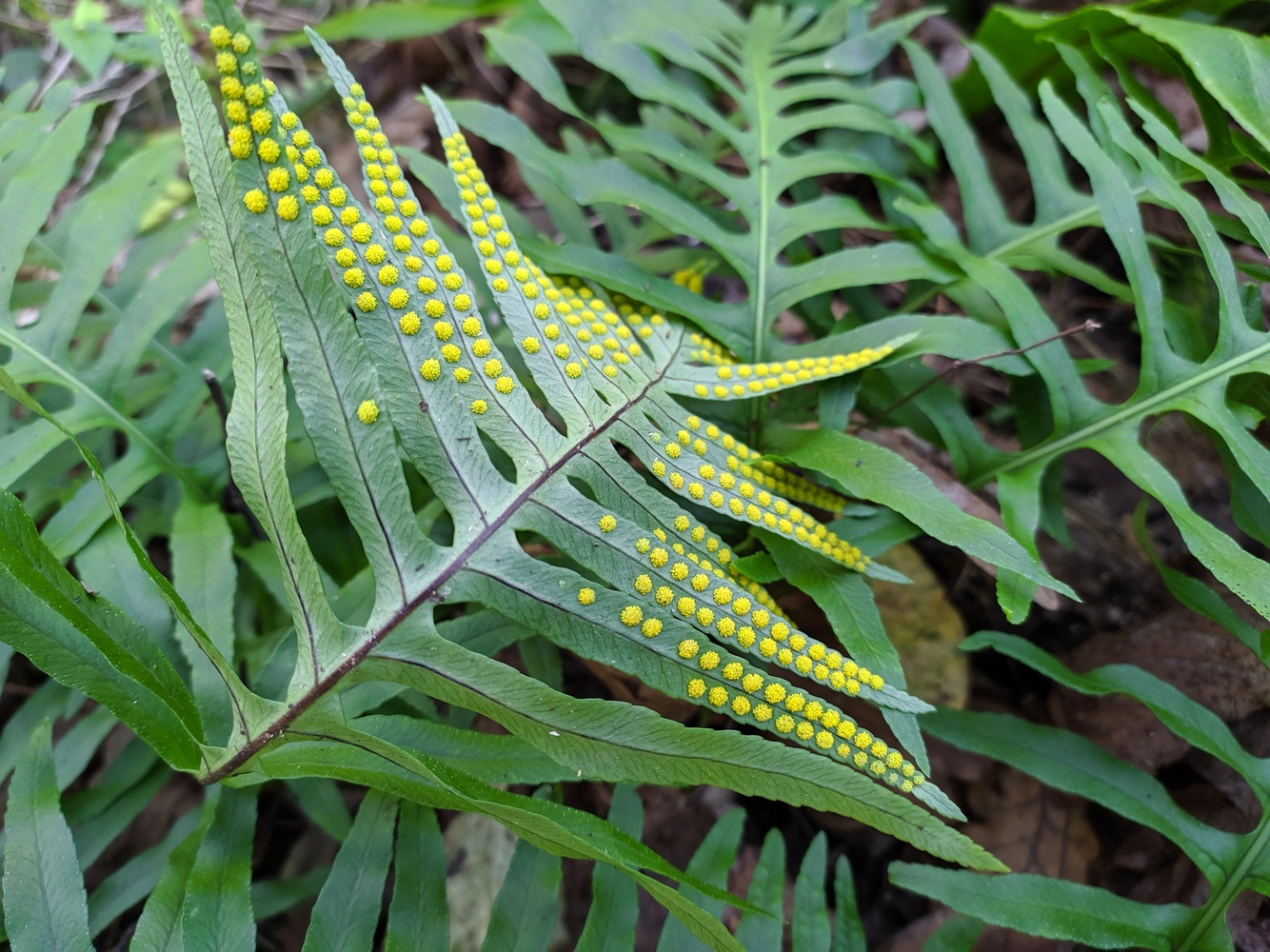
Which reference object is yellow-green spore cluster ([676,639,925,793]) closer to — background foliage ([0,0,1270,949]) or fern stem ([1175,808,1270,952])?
background foliage ([0,0,1270,949])

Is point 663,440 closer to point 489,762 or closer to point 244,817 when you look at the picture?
point 489,762

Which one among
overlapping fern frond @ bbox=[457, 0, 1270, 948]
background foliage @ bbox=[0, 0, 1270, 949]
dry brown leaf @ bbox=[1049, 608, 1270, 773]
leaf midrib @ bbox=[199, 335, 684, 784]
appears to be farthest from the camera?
dry brown leaf @ bbox=[1049, 608, 1270, 773]

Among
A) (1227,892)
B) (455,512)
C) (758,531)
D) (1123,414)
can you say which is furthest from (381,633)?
(1227,892)

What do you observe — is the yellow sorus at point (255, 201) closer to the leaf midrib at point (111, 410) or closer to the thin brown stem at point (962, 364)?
the leaf midrib at point (111, 410)

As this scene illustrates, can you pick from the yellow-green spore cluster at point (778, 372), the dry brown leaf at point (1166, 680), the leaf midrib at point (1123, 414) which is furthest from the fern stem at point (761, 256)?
the dry brown leaf at point (1166, 680)

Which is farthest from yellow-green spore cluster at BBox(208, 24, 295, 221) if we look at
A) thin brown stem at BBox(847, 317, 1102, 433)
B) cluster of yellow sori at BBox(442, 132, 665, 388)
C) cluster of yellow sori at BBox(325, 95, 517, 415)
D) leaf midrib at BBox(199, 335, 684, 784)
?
thin brown stem at BBox(847, 317, 1102, 433)

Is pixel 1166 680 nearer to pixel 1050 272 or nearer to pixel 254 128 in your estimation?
pixel 1050 272
